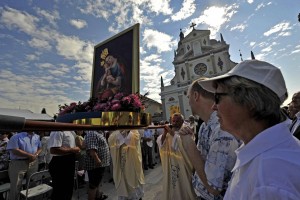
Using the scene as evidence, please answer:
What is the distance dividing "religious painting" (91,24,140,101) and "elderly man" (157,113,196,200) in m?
1.05

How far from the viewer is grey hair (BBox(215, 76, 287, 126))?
0.77 meters

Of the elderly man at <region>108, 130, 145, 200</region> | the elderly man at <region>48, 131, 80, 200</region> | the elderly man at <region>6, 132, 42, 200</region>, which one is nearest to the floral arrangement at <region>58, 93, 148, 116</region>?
the elderly man at <region>48, 131, 80, 200</region>

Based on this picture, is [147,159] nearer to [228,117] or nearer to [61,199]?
[61,199]

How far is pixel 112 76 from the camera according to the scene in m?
3.77

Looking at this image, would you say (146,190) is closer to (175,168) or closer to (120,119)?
(175,168)

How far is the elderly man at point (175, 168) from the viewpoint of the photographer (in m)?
2.47

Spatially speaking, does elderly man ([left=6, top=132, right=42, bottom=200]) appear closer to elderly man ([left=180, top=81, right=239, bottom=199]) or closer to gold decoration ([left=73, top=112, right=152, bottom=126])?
gold decoration ([left=73, top=112, right=152, bottom=126])

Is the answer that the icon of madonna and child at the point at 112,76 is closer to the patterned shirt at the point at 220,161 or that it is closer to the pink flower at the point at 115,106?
the pink flower at the point at 115,106

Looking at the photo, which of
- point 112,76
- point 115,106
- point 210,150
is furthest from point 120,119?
point 112,76

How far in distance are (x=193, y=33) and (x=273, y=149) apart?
36.1 metres

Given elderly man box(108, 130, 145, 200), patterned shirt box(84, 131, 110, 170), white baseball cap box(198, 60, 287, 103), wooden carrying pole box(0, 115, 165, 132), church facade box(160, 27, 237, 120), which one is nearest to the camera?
wooden carrying pole box(0, 115, 165, 132)

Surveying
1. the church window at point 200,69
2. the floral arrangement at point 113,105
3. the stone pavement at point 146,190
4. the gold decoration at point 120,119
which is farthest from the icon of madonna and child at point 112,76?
the church window at point 200,69

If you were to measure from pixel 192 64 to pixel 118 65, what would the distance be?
30105 millimetres

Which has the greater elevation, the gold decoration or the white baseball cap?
the white baseball cap
